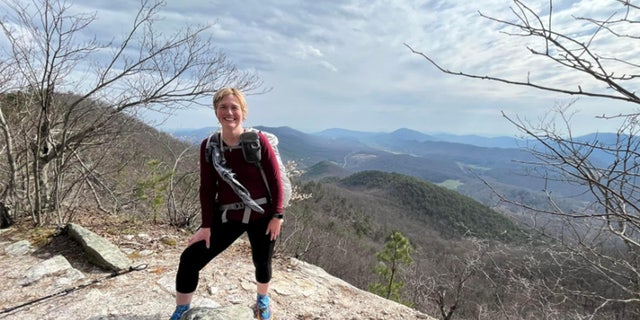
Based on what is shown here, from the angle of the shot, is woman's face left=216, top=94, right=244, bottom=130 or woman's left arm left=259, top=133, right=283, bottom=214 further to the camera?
woman's left arm left=259, top=133, right=283, bottom=214

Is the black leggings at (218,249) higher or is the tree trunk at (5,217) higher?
the black leggings at (218,249)

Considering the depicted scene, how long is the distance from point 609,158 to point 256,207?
2133mm

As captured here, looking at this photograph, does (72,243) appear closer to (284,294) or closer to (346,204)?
(284,294)

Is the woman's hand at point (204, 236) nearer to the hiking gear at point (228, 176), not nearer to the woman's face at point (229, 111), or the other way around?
the hiking gear at point (228, 176)

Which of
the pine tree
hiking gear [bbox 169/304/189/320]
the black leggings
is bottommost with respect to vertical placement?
the pine tree

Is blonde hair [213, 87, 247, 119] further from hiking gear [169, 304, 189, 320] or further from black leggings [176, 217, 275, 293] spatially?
hiking gear [169, 304, 189, 320]

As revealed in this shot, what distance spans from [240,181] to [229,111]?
19.0 inches

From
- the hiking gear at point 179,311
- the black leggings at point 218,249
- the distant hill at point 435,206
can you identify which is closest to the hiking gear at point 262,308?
the black leggings at point 218,249

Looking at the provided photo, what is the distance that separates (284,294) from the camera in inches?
137

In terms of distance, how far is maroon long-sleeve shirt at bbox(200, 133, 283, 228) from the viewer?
2.33m

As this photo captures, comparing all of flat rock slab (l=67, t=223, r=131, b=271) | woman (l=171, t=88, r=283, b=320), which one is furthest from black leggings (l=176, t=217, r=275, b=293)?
flat rock slab (l=67, t=223, r=131, b=271)

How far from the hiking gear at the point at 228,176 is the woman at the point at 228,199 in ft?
0.05

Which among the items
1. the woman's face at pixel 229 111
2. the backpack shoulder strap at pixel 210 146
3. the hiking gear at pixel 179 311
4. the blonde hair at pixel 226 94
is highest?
the blonde hair at pixel 226 94

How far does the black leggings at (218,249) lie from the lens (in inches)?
91.1
